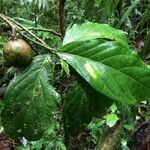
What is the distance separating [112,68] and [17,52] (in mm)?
154

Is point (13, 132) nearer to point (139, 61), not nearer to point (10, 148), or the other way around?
point (139, 61)

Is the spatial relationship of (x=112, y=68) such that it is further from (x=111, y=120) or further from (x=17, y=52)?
(x=111, y=120)

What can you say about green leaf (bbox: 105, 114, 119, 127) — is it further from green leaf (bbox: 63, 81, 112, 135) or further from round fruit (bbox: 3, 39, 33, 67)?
round fruit (bbox: 3, 39, 33, 67)

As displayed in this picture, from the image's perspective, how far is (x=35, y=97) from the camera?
73 centimetres

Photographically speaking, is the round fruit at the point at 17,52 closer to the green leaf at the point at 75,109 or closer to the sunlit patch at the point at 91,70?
the sunlit patch at the point at 91,70

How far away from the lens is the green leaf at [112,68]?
2.20 feet

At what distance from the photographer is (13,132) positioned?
2.56 feet

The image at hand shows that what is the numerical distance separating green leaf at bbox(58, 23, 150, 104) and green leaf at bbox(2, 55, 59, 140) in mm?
62

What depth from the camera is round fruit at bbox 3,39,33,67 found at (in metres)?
0.67

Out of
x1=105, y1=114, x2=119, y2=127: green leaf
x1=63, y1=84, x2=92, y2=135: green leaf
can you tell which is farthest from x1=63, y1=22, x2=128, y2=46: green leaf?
x1=105, y1=114, x2=119, y2=127: green leaf

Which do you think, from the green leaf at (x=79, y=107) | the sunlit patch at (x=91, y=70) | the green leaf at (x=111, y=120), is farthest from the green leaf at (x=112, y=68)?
the green leaf at (x=111, y=120)

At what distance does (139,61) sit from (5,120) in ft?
0.86

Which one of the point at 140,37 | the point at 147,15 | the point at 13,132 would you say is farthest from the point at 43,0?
the point at 13,132

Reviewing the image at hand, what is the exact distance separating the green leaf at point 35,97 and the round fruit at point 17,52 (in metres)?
0.05
